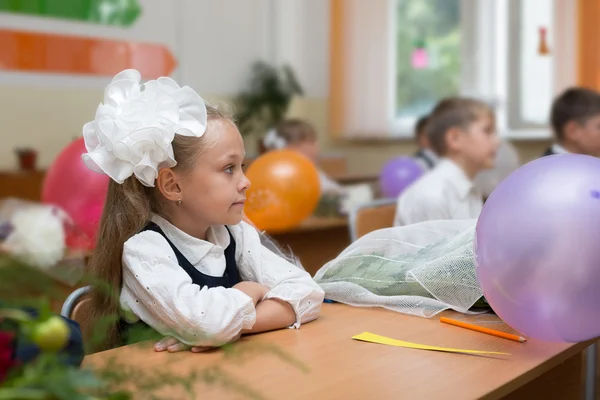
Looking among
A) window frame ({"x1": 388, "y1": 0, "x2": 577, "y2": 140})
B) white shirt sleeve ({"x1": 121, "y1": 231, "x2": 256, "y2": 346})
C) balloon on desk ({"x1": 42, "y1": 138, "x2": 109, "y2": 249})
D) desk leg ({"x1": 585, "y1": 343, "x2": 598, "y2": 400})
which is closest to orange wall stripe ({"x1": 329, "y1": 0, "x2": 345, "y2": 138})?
window frame ({"x1": 388, "y1": 0, "x2": 577, "y2": 140})

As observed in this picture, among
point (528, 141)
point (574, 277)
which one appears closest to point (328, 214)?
point (574, 277)

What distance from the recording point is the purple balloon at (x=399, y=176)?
163 inches

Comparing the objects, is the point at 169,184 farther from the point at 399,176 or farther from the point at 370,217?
the point at 399,176

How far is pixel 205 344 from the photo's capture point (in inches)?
43.4

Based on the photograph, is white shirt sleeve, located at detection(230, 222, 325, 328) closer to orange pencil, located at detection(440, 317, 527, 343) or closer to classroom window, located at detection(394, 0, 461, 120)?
orange pencil, located at detection(440, 317, 527, 343)

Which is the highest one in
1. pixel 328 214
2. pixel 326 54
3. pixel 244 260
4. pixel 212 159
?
pixel 326 54

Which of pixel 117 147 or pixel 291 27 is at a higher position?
pixel 291 27

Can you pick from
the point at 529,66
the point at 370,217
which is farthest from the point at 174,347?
the point at 529,66

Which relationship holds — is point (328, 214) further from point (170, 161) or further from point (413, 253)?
point (170, 161)

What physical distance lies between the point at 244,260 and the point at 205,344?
0.33m

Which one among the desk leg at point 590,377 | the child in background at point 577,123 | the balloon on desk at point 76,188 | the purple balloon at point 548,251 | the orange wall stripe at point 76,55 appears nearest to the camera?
the purple balloon at point 548,251

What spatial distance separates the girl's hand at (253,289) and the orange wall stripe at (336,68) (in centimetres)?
493

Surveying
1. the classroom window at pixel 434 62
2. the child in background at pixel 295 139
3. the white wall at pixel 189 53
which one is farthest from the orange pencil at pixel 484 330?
the classroom window at pixel 434 62

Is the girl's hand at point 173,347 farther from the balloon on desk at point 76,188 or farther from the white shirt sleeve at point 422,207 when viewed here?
the balloon on desk at point 76,188
